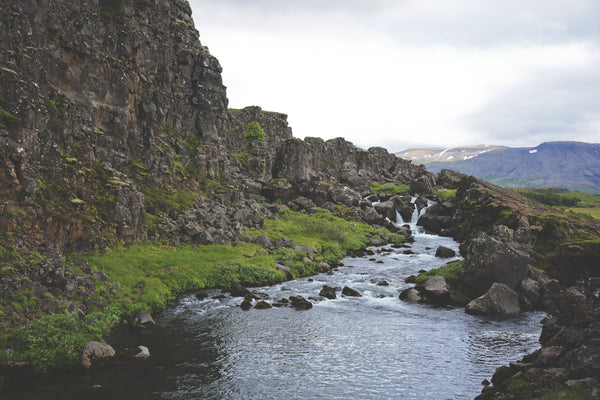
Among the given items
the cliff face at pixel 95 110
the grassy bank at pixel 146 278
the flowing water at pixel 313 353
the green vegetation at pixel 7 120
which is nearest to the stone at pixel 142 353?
the flowing water at pixel 313 353

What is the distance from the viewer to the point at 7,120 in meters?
31.0

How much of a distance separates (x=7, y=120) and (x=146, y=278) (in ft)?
63.2


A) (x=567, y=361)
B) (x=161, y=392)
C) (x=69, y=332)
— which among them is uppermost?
(x=567, y=361)

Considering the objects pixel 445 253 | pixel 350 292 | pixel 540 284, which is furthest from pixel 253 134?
pixel 540 284

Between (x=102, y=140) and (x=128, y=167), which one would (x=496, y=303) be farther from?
(x=102, y=140)

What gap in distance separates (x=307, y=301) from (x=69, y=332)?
21724 mm

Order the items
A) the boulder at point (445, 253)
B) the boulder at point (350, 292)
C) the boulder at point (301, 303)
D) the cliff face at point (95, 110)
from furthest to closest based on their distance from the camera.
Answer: the boulder at point (445, 253)
the boulder at point (350, 292)
the boulder at point (301, 303)
the cliff face at point (95, 110)

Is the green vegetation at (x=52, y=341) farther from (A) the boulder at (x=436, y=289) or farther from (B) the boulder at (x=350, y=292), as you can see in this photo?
(A) the boulder at (x=436, y=289)

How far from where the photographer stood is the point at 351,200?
356ft

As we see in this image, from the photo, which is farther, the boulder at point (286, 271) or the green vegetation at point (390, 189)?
the green vegetation at point (390, 189)

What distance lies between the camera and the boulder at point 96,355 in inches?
897

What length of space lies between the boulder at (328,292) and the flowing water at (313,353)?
1.31m

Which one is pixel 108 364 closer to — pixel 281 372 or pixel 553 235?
pixel 281 372

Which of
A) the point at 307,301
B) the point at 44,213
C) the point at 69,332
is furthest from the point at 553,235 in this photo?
the point at 44,213
